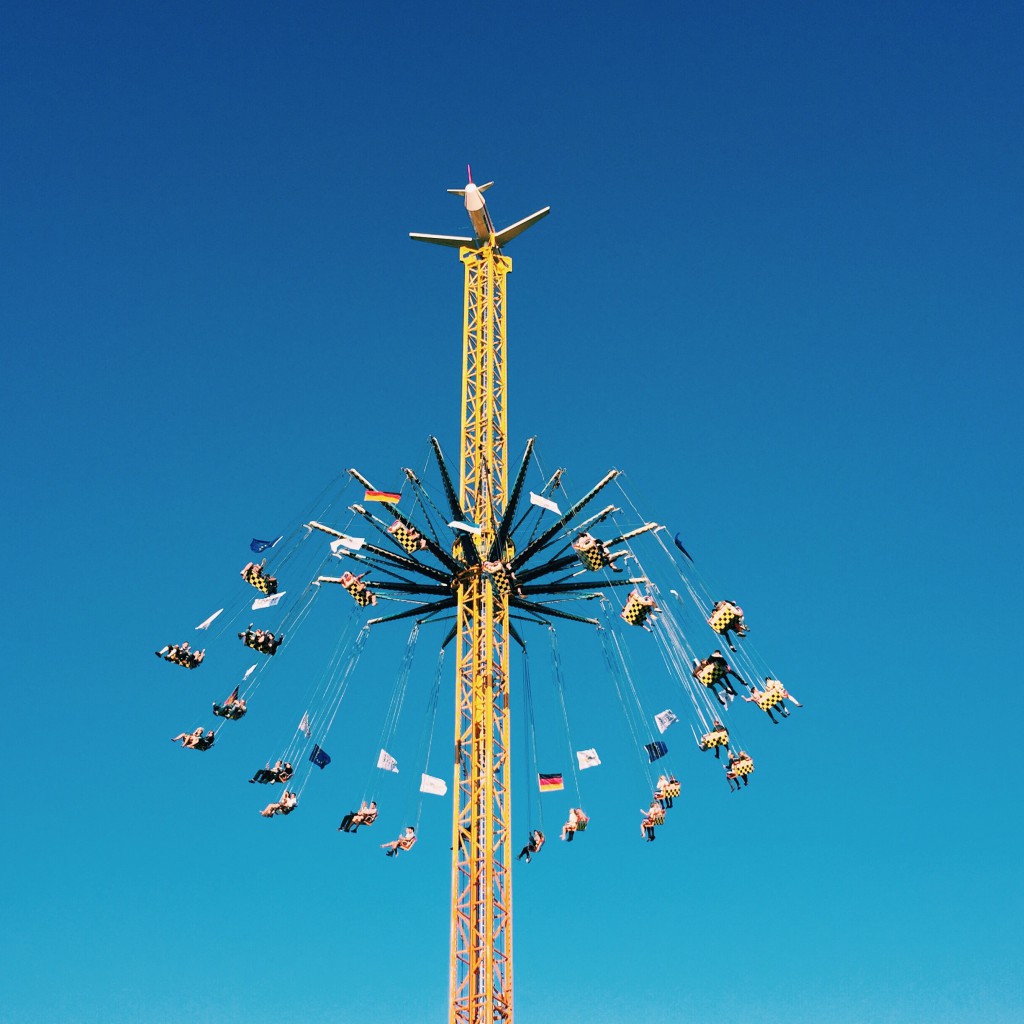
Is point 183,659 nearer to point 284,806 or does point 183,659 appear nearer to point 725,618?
point 284,806

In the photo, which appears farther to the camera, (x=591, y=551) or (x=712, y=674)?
Answer: (x=591, y=551)

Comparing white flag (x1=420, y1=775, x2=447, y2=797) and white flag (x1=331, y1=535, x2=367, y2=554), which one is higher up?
white flag (x1=331, y1=535, x2=367, y2=554)

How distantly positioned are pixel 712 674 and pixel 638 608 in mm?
2857

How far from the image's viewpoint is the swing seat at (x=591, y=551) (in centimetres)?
3706

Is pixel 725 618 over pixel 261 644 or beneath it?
beneath

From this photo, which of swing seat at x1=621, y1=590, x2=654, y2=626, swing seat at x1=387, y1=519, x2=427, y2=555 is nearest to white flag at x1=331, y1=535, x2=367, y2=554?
swing seat at x1=387, y1=519, x2=427, y2=555

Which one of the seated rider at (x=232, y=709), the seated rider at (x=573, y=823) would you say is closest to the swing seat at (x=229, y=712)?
the seated rider at (x=232, y=709)

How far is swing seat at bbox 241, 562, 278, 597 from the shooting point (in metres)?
39.0

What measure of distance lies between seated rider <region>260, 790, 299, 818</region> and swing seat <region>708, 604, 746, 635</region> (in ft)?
43.4

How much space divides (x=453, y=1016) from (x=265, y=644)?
38.1 ft

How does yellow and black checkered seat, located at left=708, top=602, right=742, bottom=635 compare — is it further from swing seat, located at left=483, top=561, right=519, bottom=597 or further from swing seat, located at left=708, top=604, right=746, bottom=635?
swing seat, located at left=483, top=561, right=519, bottom=597

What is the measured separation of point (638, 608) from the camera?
123 feet

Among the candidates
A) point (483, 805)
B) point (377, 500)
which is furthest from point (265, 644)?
point (483, 805)

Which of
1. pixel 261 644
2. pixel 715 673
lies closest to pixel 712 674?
pixel 715 673
